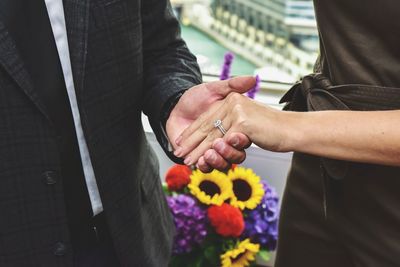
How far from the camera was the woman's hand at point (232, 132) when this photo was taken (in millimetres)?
Answer: 958

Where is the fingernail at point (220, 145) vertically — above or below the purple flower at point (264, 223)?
above

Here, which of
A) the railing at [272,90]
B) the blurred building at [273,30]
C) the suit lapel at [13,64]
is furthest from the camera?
the railing at [272,90]

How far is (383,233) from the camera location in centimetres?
103

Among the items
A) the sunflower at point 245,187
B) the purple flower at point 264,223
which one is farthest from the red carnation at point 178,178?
the purple flower at point 264,223

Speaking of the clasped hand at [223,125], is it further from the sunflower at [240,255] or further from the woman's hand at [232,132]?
the sunflower at [240,255]

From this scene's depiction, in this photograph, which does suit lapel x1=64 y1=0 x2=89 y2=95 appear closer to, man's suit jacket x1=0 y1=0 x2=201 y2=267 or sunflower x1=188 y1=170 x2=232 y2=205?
man's suit jacket x1=0 y1=0 x2=201 y2=267

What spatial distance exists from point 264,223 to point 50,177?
1.22 meters

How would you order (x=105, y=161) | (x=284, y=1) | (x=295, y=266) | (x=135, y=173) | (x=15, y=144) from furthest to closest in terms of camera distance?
1. (x=284, y=1)
2. (x=295, y=266)
3. (x=135, y=173)
4. (x=105, y=161)
5. (x=15, y=144)

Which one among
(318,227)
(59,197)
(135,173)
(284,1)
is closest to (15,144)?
(59,197)

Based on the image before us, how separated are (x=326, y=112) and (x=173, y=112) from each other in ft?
1.15

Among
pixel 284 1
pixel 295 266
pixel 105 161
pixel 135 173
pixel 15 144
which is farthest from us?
pixel 284 1

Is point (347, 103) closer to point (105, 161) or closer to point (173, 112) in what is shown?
point (173, 112)

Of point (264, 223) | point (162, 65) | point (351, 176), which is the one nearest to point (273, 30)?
point (264, 223)

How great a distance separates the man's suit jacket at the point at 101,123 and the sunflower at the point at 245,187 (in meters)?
0.79
